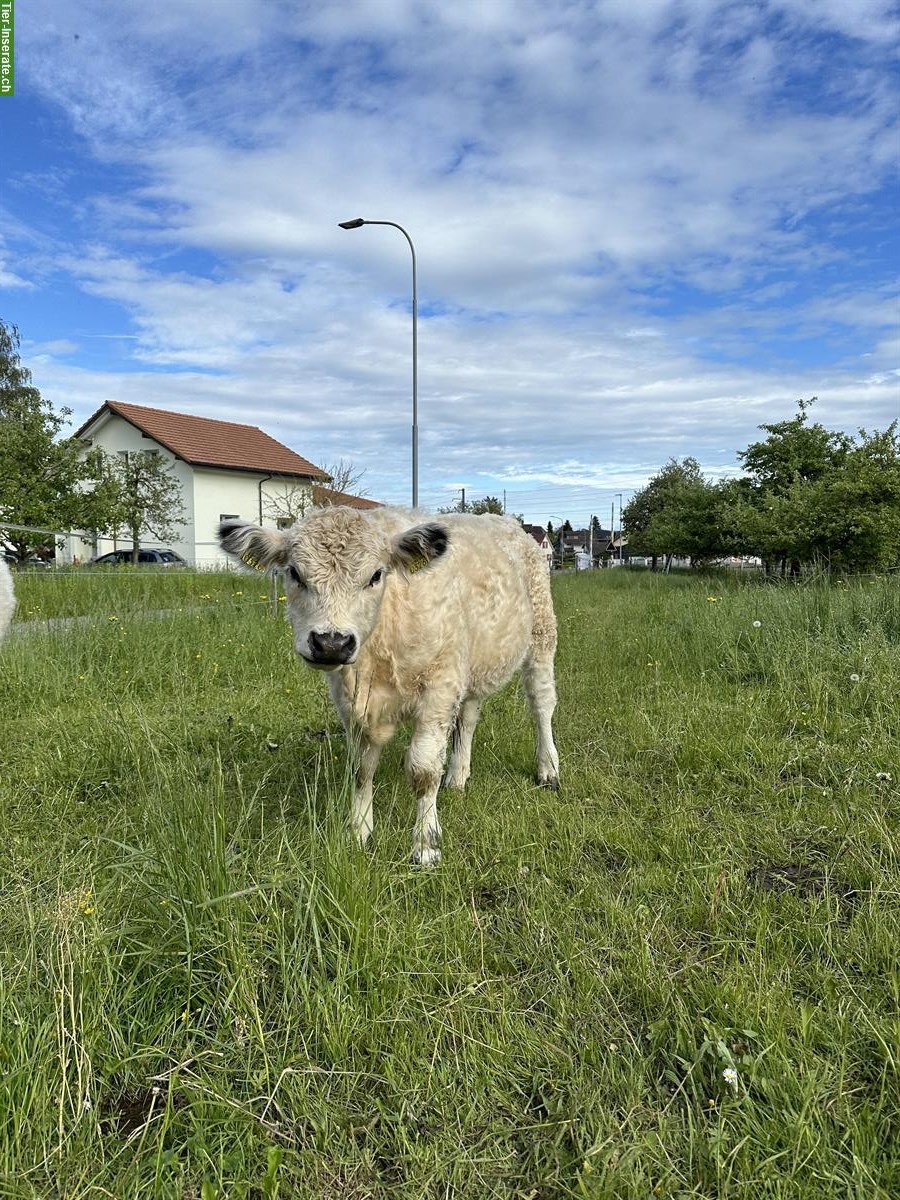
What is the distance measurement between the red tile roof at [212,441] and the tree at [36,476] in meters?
19.4

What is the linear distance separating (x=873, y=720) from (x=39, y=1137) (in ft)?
16.9

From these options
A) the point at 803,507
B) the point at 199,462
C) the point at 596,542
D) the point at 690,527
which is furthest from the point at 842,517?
the point at 596,542

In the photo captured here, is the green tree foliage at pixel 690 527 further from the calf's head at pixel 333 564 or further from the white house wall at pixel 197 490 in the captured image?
the calf's head at pixel 333 564

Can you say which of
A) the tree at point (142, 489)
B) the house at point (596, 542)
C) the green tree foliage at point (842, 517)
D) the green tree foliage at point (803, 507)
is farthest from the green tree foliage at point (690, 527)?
the house at point (596, 542)

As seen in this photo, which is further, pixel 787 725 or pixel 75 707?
pixel 75 707

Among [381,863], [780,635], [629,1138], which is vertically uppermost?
[780,635]

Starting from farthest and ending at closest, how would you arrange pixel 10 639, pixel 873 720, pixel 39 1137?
pixel 10 639, pixel 873 720, pixel 39 1137

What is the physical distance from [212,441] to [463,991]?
4343 cm

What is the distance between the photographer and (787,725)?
512 centimetres

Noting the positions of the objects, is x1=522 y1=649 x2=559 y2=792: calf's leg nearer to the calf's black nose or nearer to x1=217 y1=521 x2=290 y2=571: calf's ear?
the calf's black nose

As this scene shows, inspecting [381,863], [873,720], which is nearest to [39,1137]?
[381,863]

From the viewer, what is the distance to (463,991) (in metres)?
2.39

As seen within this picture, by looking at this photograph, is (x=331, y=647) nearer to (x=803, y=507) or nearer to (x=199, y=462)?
(x=803, y=507)

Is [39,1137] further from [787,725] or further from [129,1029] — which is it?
[787,725]
